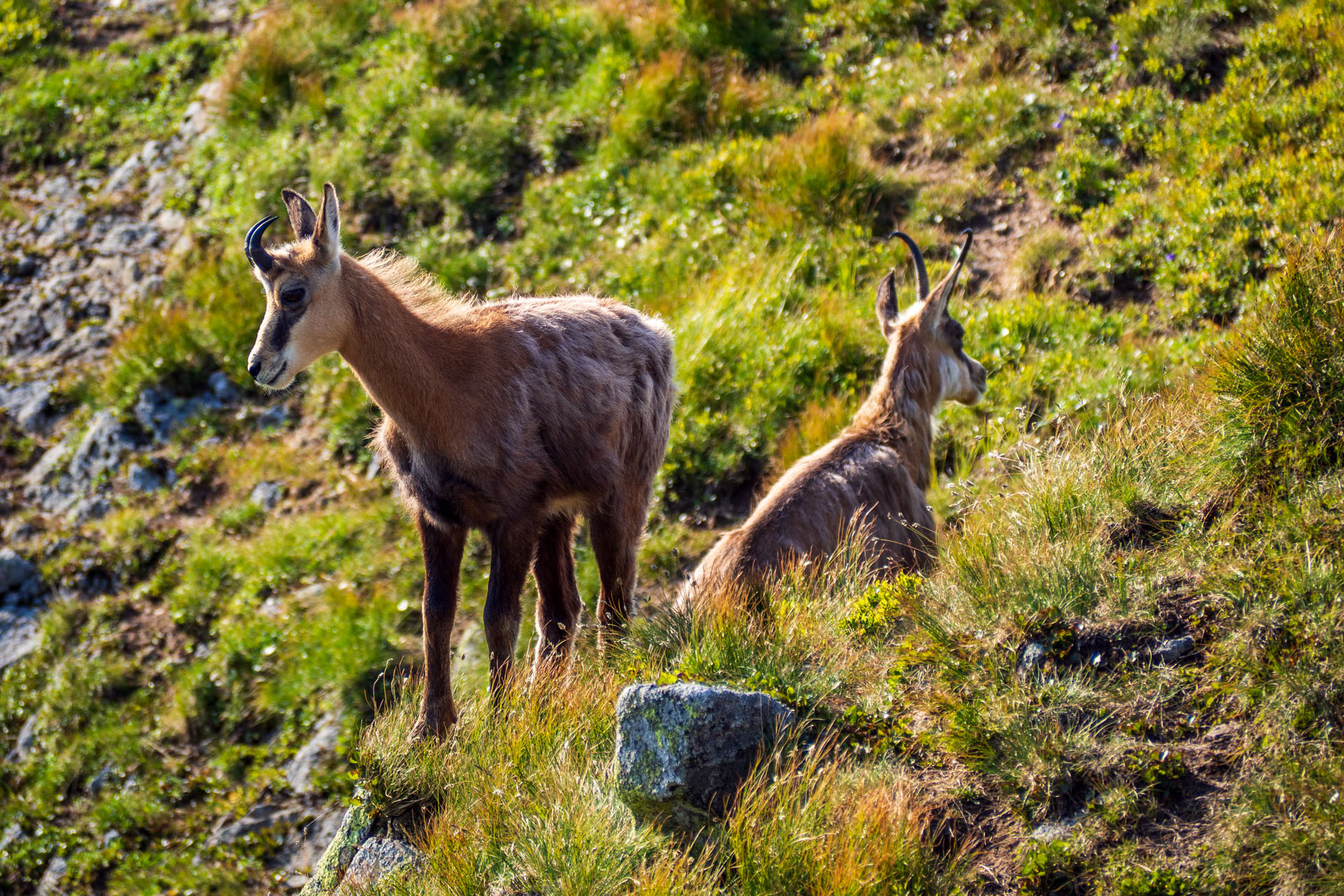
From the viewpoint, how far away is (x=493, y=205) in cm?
1306

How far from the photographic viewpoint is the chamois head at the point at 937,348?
8805 mm

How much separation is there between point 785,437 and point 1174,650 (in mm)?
5002

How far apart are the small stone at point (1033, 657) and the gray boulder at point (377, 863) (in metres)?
2.91

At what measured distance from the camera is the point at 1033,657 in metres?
5.14

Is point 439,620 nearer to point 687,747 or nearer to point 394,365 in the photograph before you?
point 394,365

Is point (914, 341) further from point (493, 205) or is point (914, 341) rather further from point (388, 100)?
point (388, 100)

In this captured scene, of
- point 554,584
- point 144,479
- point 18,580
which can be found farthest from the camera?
point 144,479

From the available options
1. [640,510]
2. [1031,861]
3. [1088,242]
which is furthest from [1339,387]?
[1088,242]

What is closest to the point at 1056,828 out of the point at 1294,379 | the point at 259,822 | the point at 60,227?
the point at 1294,379

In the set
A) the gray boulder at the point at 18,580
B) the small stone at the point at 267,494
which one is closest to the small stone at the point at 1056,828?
the small stone at the point at 267,494

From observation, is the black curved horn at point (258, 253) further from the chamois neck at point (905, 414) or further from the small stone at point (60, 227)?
the small stone at point (60, 227)

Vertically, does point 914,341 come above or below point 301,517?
above

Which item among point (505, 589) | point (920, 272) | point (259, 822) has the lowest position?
point (259, 822)

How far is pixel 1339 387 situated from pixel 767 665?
9.97 feet
